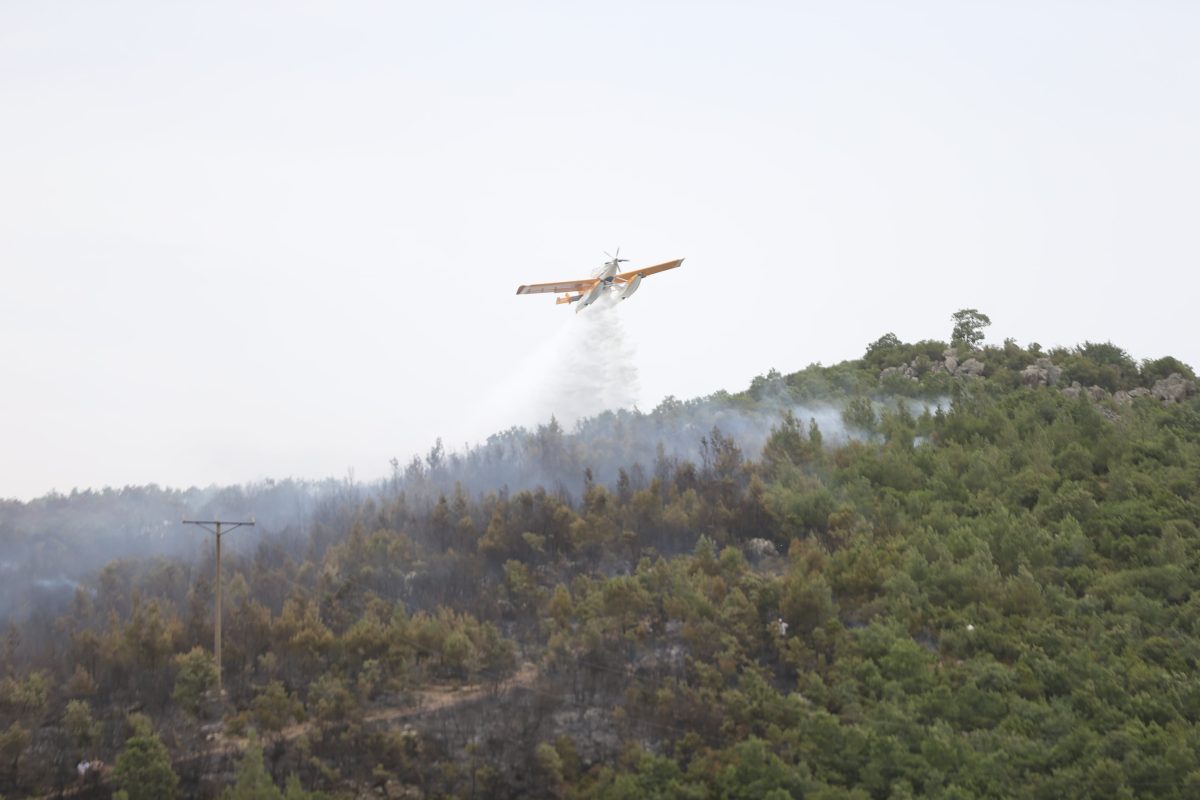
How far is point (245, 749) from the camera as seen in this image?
133ft

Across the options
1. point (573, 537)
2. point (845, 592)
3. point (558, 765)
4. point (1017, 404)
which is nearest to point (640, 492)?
point (573, 537)

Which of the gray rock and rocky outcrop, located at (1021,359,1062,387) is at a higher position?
the gray rock

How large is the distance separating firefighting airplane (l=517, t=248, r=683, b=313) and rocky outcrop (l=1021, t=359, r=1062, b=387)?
23.3 m

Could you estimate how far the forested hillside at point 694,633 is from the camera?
38938 mm

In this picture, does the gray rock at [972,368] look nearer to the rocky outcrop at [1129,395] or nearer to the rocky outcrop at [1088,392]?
the rocky outcrop at [1088,392]

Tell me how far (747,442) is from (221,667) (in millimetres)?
A: 31051

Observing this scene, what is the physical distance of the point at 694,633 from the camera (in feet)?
148

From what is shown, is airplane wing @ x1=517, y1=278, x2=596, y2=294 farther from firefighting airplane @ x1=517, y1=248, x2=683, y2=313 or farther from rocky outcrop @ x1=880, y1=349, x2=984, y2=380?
rocky outcrop @ x1=880, y1=349, x2=984, y2=380

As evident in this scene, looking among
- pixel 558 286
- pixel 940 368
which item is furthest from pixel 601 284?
pixel 940 368

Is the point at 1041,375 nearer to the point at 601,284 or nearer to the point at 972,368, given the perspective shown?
the point at 972,368

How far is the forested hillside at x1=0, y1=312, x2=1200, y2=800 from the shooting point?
38938mm

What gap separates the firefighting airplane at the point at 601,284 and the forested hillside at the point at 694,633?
8.38 meters

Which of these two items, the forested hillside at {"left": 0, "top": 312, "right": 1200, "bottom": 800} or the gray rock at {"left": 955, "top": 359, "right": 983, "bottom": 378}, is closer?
the forested hillside at {"left": 0, "top": 312, "right": 1200, "bottom": 800}

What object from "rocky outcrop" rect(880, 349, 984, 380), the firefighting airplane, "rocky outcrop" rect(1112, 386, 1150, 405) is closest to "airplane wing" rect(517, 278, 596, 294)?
the firefighting airplane
